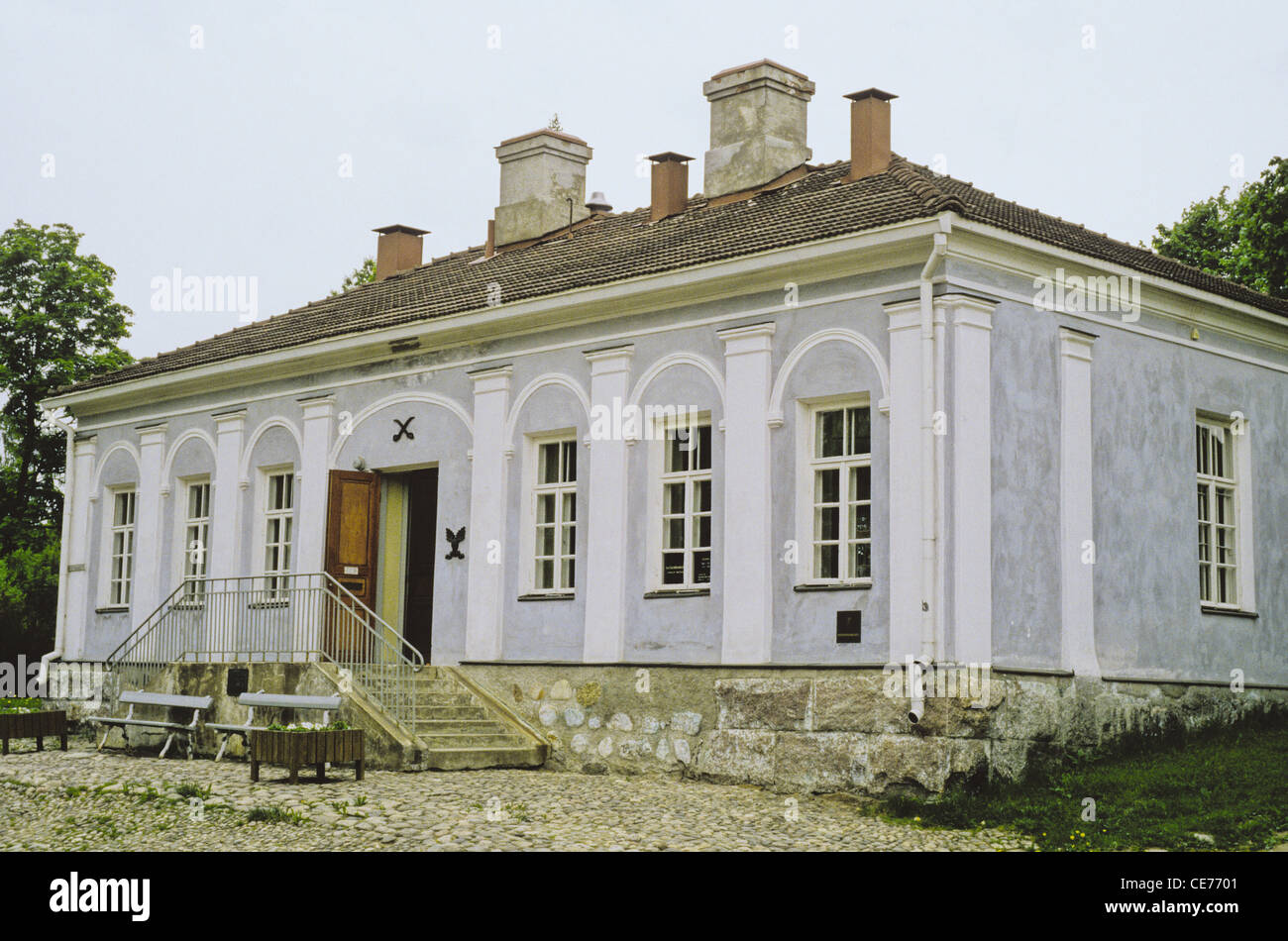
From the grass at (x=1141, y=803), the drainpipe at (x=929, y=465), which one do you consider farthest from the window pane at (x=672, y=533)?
the grass at (x=1141, y=803)

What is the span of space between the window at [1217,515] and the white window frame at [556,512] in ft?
22.2

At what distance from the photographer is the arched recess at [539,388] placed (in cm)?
1769

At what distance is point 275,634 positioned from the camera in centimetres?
2011

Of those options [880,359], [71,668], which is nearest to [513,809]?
[880,359]

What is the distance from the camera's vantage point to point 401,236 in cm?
2536

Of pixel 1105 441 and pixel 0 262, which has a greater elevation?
pixel 0 262

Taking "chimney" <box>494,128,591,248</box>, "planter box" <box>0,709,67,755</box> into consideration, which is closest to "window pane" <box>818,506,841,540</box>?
"chimney" <box>494,128,591,248</box>

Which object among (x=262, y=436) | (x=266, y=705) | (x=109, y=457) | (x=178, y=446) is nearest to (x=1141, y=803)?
(x=266, y=705)

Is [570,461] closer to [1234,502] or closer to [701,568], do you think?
[701,568]

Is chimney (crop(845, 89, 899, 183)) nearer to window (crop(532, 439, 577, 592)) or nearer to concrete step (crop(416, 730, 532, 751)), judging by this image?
window (crop(532, 439, 577, 592))

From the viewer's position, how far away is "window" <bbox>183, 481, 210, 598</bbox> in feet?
73.7

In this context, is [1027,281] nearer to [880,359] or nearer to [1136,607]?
[880,359]

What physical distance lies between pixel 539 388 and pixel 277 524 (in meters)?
5.42
